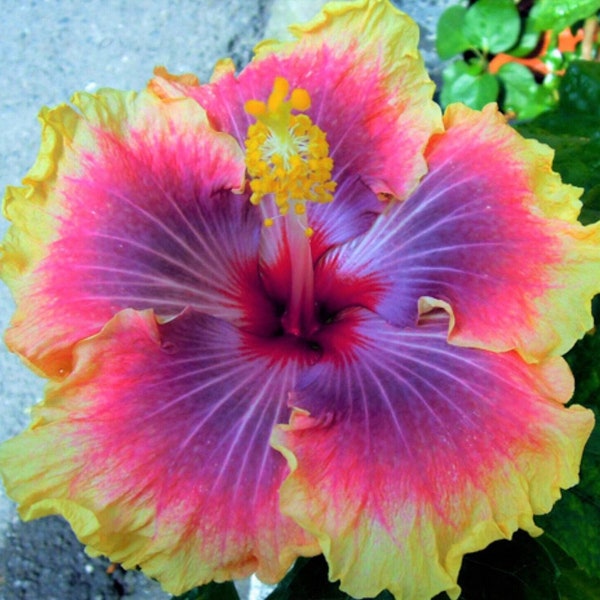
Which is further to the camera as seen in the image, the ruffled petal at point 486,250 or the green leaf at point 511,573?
the green leaf at point 511,573

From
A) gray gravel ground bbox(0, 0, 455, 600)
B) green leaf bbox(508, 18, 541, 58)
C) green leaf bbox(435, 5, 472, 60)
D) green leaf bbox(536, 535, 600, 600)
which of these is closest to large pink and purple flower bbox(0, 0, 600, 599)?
green leaf bbox(536, 535, 600, 600)

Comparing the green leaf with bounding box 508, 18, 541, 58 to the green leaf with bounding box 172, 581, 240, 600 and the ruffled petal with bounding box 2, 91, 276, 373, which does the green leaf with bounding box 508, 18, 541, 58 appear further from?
the green leaf with bounding box 172, 581, 240, 600

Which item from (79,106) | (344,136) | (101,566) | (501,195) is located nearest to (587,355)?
(501,195)

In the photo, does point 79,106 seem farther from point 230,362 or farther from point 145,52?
point 145,52

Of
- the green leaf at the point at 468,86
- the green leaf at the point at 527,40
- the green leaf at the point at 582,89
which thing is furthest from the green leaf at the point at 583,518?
the green leaf at the point at 527,40

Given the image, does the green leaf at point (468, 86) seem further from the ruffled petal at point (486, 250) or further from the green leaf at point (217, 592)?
the green leaf at point (217, 592)
